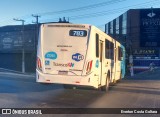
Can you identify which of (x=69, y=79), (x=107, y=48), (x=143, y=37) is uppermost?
(x=143, y=37)

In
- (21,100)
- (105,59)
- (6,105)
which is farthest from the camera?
(105,59)

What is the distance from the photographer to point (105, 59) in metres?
18.7

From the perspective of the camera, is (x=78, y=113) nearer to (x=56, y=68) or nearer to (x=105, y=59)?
(x=56, y=68)

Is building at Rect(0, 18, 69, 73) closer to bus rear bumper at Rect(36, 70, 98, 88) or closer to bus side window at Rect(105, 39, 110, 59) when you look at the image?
bus side window at Rect(105, 39, 110, 59)

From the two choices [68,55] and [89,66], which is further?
[68,55]

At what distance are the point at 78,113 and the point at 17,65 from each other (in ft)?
211

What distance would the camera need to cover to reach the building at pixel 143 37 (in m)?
79.2

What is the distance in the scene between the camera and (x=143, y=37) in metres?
81.3

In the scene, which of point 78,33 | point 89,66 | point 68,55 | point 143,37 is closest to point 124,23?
point 143,37

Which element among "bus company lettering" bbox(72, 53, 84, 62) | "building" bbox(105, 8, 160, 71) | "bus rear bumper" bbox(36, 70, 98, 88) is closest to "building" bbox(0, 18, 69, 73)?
"building" bbox(105, 8, 160, 71)

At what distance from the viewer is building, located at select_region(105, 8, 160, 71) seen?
79.2 metres

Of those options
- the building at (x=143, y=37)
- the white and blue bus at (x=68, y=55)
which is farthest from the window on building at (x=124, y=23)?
the white and blue bus at (x=68, y=55)

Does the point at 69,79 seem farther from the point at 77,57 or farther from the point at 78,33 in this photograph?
the point at 78,33

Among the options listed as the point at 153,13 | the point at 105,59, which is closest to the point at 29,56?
the point at 153,13
